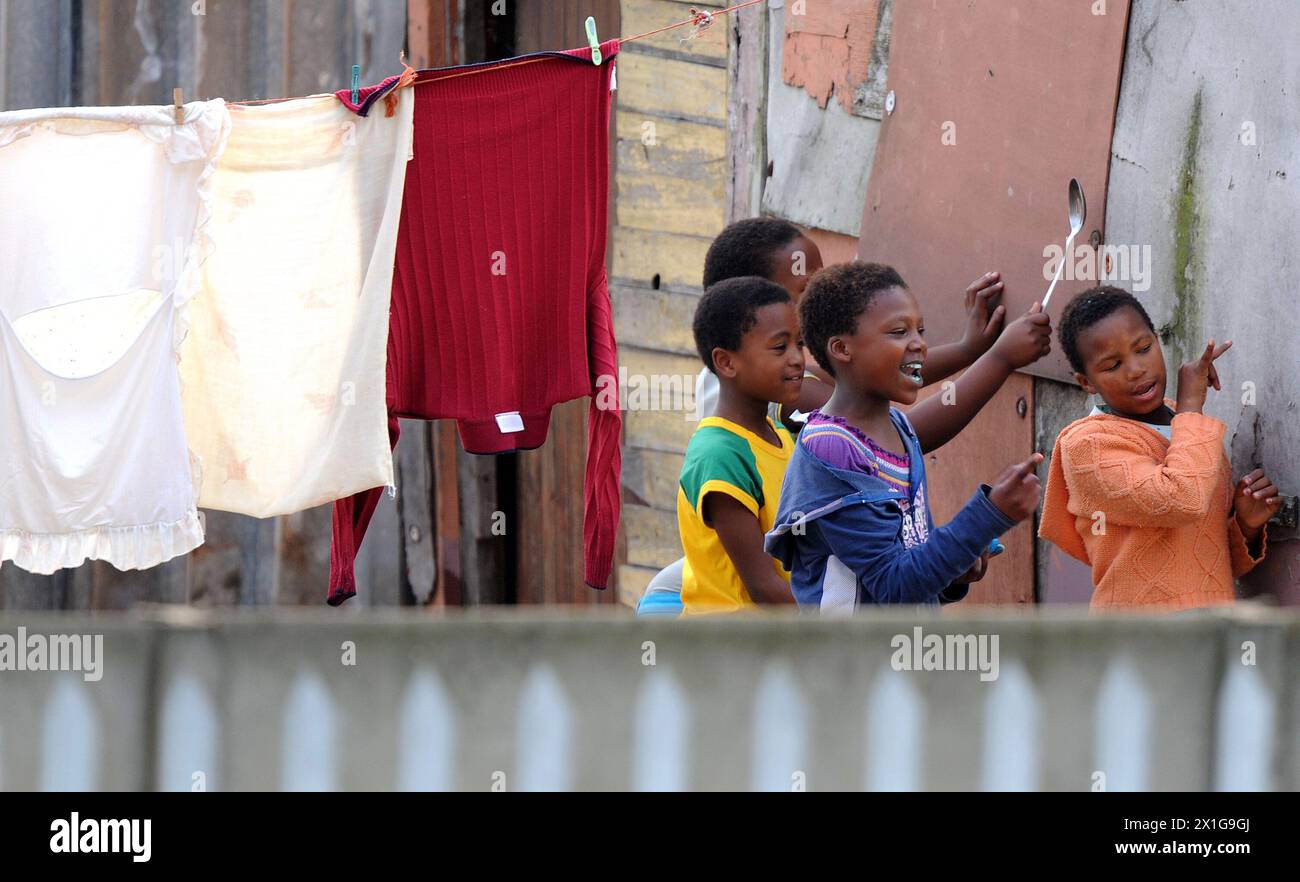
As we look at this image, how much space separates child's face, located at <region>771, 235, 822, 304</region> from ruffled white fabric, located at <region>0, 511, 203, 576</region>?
1.49 meters

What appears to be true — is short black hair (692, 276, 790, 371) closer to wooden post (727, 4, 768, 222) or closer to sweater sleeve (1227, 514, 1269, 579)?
sweater sleeve (1227, 514, 1269, 579)

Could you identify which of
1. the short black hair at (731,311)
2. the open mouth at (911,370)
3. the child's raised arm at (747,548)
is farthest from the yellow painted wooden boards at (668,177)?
the open mouth at (911,370)

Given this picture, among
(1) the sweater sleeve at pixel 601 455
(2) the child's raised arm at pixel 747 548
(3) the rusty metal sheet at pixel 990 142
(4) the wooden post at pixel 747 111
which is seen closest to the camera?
(2) the child's raised arm at pixel 747 548

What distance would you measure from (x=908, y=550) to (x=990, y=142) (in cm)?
131

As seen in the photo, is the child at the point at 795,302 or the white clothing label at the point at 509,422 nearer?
the child at the point at 795,302

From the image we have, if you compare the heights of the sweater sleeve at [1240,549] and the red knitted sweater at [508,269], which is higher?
the red knitted sweater at [508,269]

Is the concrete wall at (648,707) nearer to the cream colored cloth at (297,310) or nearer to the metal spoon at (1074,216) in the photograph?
the metal spoon at (1074,216)

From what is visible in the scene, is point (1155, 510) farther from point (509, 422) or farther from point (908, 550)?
point (509, 422)

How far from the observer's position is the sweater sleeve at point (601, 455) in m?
4.06

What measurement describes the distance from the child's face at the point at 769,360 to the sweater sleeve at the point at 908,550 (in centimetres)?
47

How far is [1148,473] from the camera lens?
2.91 m

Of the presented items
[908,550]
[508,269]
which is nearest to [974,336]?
[908,550]

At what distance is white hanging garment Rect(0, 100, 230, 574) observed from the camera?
3941 millimetres
